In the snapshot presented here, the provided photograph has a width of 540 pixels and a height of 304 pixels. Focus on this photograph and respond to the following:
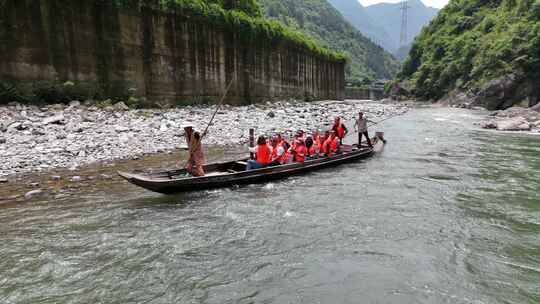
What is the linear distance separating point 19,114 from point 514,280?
1700cm

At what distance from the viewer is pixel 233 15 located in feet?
96.8

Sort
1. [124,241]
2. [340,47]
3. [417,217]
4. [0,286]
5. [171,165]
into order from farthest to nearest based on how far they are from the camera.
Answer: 1. [340,47]
2. [171,165]
3. [417,217]
4. [124,241]
5. [0,286]

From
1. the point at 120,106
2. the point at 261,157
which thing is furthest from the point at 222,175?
the point at 120,106

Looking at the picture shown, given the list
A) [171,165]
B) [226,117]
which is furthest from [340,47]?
[171,165]

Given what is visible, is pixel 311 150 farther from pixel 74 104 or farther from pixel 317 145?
pixel 74 104

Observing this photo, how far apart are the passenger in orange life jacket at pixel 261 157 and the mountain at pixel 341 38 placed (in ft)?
448

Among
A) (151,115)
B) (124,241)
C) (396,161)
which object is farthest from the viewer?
(151,115)

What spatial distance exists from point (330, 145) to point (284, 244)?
750 centimetres

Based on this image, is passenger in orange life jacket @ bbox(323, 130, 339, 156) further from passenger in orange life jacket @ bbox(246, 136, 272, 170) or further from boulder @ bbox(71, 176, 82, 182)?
boulder @ bbox(71, 176, 82, 182)

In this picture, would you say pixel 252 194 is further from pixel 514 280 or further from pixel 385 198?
pixel 514 280

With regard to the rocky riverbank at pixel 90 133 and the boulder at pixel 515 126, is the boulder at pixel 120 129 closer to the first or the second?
the rocky riverbank at pixel 90 133

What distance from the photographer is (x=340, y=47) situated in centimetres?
15988

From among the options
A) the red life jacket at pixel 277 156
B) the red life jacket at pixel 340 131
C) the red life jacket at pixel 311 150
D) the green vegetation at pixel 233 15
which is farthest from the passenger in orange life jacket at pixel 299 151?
the green vegetation at pixel 233 15

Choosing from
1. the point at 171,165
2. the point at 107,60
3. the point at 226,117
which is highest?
the point at 107,60
